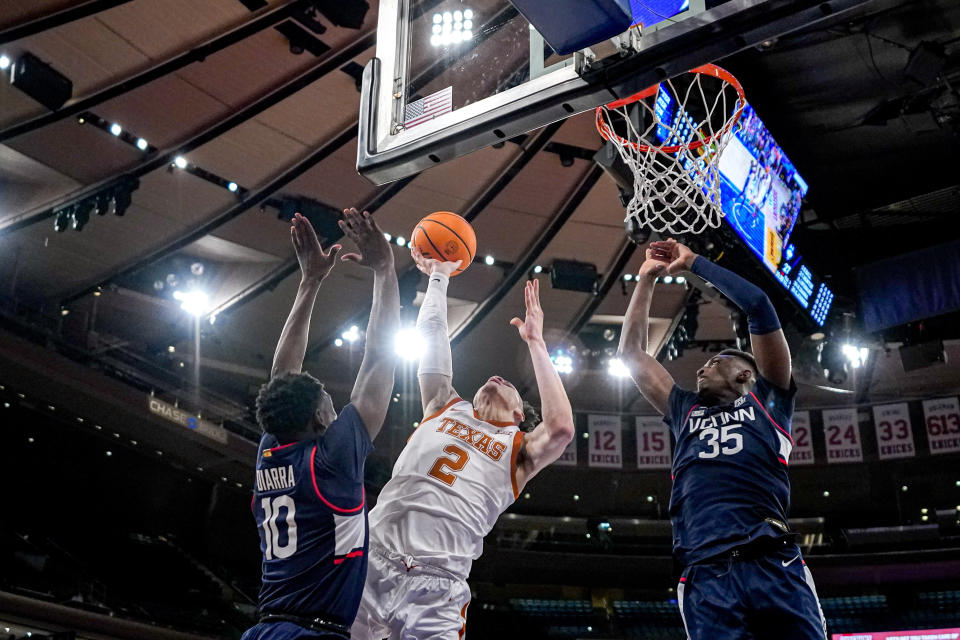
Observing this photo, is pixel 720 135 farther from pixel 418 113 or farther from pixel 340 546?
pixel 340 546

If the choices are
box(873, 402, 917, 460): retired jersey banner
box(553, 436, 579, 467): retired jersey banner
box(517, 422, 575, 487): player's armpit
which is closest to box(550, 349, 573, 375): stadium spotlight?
box(553, 436, 579, 467): retired jersey banner

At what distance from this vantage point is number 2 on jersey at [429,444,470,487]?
398cm

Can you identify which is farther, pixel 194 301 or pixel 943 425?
pixel 943 425

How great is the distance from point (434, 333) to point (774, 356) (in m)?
1.56

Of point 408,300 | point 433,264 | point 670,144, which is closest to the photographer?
point 433,264

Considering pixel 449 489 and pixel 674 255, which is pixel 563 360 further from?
pixel 449 489

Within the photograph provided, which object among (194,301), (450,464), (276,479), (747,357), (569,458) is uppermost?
(194,301)

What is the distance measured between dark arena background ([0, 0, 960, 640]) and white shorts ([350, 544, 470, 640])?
2302 millimetres

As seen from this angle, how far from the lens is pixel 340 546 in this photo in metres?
3.31

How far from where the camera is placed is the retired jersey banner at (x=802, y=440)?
771 inches

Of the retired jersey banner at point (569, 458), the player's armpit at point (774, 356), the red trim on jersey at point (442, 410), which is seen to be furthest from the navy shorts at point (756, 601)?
the retired jersey banner at point (569, 458)

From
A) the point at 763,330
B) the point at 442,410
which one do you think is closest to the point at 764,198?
the point at 763,330

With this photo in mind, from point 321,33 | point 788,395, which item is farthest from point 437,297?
point 321,33

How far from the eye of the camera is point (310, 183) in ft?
45.4
